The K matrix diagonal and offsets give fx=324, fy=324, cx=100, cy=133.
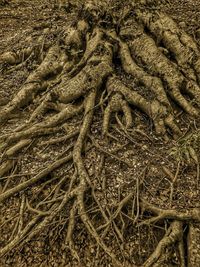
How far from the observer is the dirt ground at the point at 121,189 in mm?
3098

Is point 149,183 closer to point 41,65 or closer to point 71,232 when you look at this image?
point 71,232

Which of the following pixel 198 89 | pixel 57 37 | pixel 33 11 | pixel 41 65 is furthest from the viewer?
pixel 33 11

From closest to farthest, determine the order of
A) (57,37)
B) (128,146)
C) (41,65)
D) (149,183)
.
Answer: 1. (149,183)
2. (128,146)
3. (41,65)
4. (57,37)

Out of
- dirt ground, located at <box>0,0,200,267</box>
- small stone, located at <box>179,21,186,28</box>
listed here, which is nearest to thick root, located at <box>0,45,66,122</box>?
dirt ground, located at <box>0,0,200,267</box>

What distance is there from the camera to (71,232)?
3150 millimetres

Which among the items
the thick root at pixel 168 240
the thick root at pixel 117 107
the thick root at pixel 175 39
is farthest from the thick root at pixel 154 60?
the thick root at pixel 168 240

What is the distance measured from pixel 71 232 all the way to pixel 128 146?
119 cm

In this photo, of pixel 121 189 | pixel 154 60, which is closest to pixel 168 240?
pixel 121 189

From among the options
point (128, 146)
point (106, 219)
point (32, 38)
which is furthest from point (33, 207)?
point (32, 38)

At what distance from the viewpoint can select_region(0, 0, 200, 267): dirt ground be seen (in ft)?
10.2

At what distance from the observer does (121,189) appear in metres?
3.39

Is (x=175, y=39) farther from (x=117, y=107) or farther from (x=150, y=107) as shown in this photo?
(x=117, y=107)

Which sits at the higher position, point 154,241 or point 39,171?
point 154,241

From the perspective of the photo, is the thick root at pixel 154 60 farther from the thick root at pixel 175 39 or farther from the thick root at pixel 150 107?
the thick root at pixel 150 107
